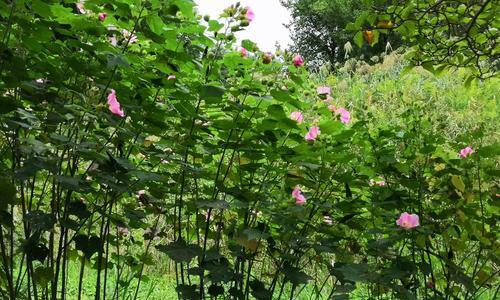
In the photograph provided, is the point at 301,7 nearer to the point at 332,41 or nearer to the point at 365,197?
the point at 332,41

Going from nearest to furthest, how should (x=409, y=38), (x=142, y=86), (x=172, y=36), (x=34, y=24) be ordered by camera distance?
(x=34, y=24) < (x=172, y=36) < (x=142, y=86) < (x=409, y=38)

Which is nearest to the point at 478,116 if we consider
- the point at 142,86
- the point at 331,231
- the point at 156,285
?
the point at 156,285

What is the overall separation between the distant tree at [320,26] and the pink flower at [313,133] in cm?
1692

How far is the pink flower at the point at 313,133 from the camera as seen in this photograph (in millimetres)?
1558

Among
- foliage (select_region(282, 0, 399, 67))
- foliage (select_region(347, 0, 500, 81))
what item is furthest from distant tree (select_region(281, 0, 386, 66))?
foliage (select_region(347, 0, 500, 81))

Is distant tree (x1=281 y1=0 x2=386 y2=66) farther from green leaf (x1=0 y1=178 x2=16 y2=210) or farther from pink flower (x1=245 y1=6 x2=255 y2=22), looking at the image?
green leaf (x1=0 y1=178 x2=16 y2=210)

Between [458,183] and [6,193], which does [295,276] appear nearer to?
[458,183]

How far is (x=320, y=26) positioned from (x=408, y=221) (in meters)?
19.4

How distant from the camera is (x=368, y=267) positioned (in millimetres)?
1348

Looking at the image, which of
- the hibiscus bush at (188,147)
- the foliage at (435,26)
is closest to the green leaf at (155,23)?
the hibiscus bush at (188,147)

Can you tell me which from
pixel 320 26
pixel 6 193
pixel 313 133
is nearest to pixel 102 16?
pixel 6 193

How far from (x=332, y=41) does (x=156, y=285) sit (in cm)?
1803

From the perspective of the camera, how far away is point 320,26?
65.9ft

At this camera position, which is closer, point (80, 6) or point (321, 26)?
point (80, 6)
